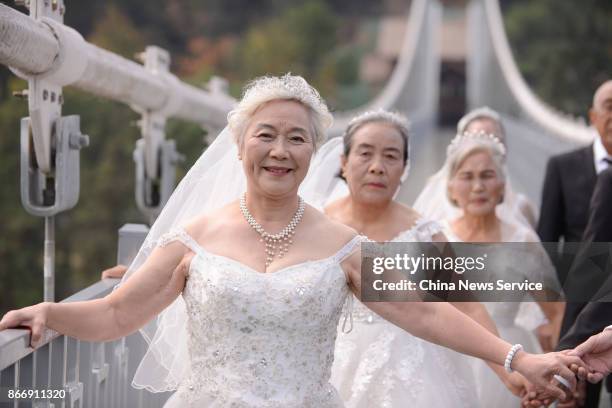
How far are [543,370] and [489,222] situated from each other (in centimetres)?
187

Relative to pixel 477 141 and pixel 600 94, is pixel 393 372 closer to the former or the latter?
pixel 477 141

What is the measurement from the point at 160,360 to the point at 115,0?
61256 millimetres

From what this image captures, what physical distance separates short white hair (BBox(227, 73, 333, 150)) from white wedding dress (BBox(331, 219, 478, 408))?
113 centimetres

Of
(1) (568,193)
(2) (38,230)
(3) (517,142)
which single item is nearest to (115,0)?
(2) (38,230)

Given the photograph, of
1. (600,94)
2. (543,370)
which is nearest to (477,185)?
(600,94)

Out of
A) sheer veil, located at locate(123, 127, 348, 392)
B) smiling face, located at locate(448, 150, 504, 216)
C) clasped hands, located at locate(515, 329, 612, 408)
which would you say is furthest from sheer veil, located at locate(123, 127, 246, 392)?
smiling face, located at locate(448, 150, 504, 216)

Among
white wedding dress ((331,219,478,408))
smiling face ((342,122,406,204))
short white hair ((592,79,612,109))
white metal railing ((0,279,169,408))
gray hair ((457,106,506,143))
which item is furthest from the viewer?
gray hair ((457,106,506,143))

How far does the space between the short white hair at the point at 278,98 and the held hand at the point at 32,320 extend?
0.71 m

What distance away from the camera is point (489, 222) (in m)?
4.89

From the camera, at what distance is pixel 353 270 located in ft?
9.66

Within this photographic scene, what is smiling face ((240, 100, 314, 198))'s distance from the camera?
2.85 metres

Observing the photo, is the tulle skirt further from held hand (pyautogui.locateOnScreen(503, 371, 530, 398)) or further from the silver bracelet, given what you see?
the silver bracelet

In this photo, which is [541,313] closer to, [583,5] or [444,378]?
[444,378]

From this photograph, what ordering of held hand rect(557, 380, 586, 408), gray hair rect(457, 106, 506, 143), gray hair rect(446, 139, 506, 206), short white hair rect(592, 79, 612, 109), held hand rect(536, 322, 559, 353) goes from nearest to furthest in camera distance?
held hand rect(557, 380, 586, 408)
short white hair rect(592, 79, 612, 109)
gray hair rect(446, 139, 506, 206)
held hand rect(536, 322, 559, 353)
gray hair rect(457, 106, 506, 143)
